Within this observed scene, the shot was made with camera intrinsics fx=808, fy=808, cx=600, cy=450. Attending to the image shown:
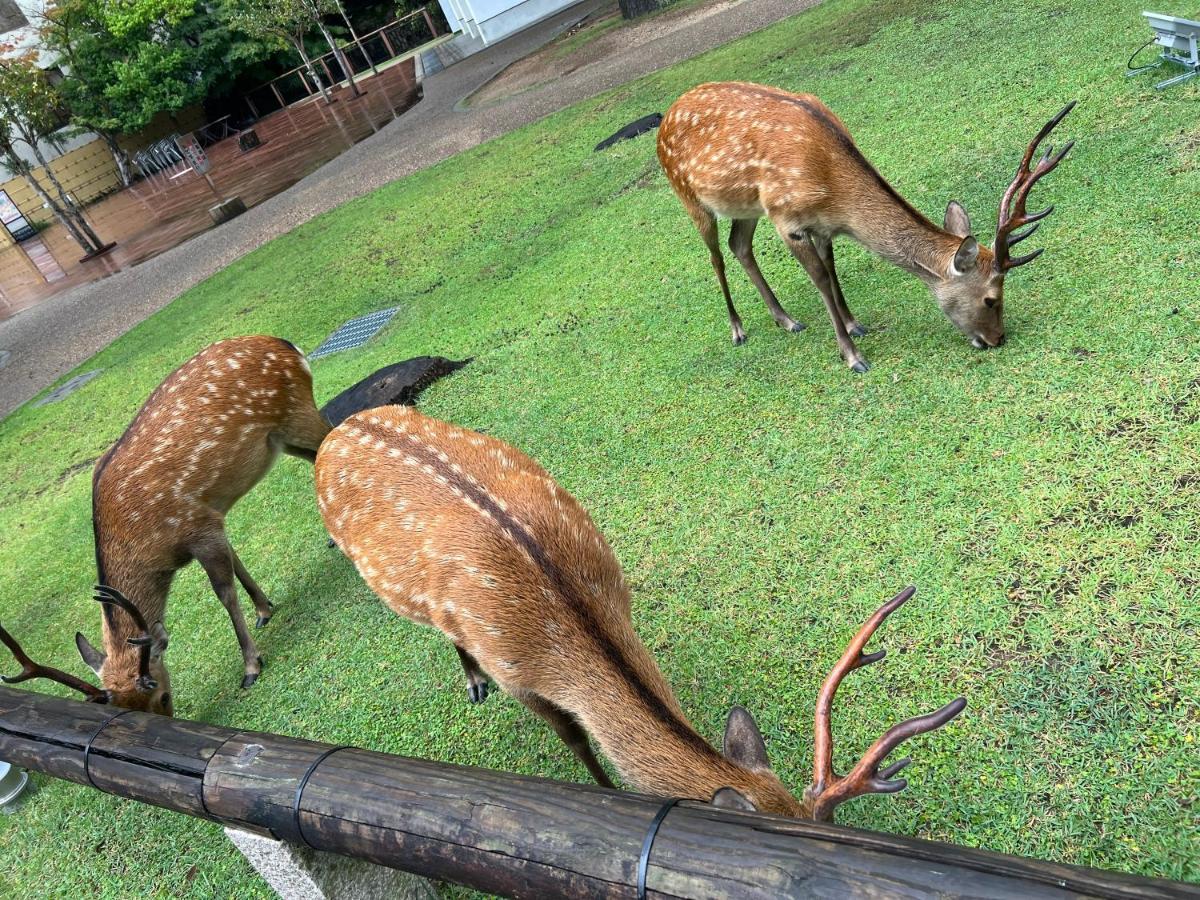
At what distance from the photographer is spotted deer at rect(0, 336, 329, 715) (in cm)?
325

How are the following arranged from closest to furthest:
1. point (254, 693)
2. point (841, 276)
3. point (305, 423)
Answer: point (254, 693)
point (305, 423)
point (841, 276)

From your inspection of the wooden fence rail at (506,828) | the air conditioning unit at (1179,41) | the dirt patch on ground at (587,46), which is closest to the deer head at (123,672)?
the wooden fence rail at (506,828)

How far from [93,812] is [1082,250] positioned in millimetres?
4954

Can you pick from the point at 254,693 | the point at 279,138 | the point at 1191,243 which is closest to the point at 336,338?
the point at 254,693

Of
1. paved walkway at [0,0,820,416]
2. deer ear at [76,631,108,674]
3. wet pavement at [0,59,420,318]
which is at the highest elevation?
wet pavement at [0,59,420,318]

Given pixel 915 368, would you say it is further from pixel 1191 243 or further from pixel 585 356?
pixel 585 356

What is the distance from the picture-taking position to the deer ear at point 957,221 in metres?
3.50

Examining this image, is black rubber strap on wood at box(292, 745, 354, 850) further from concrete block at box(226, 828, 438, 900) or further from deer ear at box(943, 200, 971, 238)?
deer ear at box(943, 200, 971, 238)

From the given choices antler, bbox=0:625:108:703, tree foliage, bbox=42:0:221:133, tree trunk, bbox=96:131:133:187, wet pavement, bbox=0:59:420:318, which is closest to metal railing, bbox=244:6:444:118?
wet pavement, bbox=0:59:420:318

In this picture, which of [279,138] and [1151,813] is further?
[279,138]

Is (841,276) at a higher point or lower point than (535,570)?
lower

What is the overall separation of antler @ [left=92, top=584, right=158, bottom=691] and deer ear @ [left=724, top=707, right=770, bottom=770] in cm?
234

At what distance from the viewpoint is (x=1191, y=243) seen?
11.3ft

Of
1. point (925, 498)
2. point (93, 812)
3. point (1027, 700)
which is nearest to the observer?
point (1027, 700)
